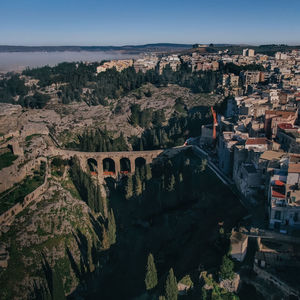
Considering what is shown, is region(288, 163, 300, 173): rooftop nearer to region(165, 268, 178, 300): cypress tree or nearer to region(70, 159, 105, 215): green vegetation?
region(165, 268, 178, 300): cypress tree

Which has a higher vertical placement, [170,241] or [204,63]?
[204,63]

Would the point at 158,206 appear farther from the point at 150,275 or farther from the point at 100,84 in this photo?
the point at 100,84

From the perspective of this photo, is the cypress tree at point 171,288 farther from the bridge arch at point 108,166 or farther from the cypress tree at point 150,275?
the bridge arch at point 108,166

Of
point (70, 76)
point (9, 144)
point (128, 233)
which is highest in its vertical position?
point (70, 76)

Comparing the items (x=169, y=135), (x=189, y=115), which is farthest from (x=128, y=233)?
(x=189, y=115)

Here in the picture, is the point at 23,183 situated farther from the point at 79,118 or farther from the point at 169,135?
the point at 79,118

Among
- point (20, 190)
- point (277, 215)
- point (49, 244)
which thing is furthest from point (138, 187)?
point (277, 215)

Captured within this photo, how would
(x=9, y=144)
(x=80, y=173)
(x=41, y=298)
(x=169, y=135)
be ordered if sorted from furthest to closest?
1. (x=169, y=135)
2. (x=9, y=144)
3. (x=80, y=173)
4. (x=41, y=298)

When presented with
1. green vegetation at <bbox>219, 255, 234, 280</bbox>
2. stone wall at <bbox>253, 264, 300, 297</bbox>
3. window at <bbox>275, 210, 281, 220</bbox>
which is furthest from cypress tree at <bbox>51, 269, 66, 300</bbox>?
window at <bbox>275, 210, 281, 220</bbox>
